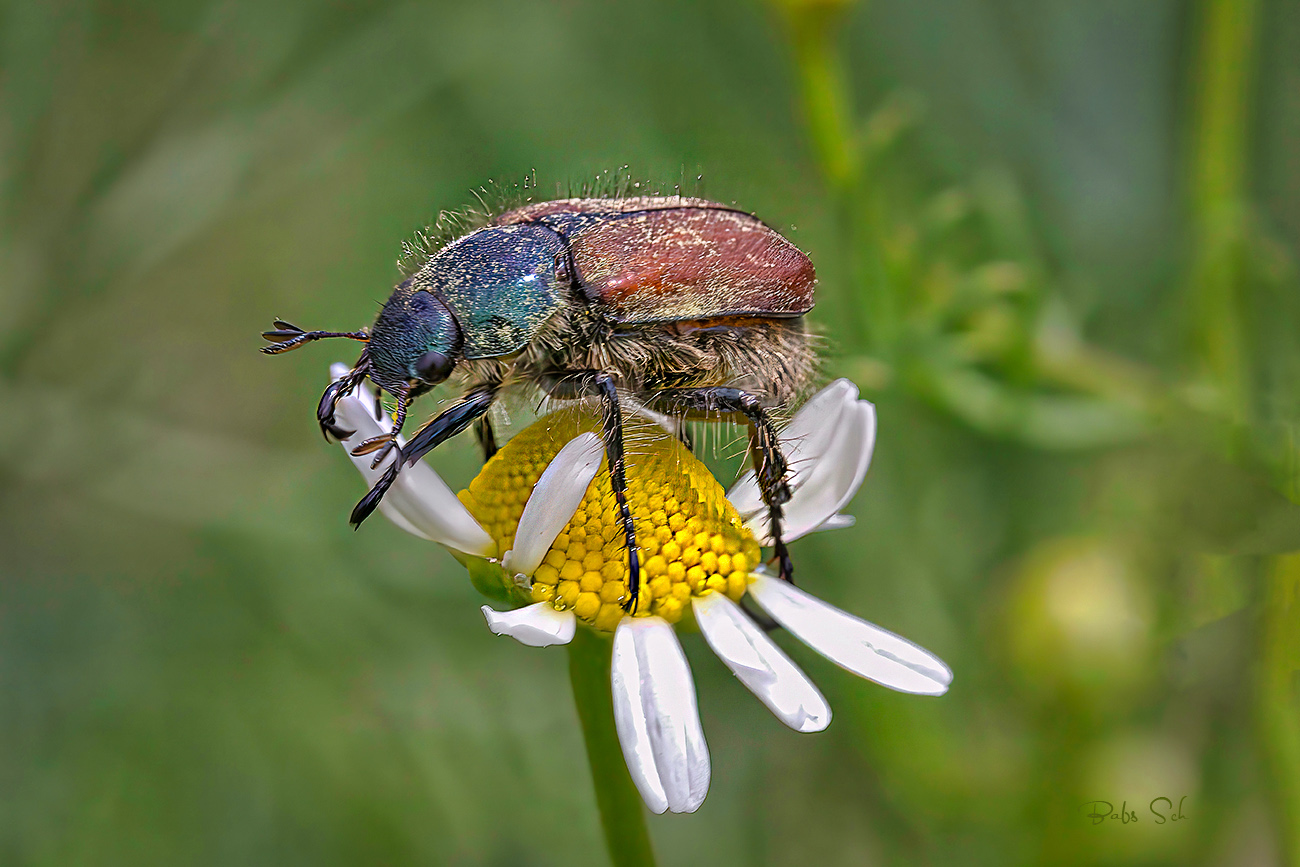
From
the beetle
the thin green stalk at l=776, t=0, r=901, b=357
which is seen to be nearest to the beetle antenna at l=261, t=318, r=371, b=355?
the beetle

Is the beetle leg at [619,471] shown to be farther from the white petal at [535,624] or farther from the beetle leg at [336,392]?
the beetle leg at [336,392]

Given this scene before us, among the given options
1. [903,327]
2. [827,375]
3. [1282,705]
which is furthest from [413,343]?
[1282,705]

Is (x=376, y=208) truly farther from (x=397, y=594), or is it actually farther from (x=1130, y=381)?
(x=1130, y=381)

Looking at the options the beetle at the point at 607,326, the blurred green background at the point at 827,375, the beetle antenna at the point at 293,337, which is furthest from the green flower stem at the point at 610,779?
the blurred green background at the point at 827,375

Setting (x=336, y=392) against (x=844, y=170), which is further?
(x=844, y=170)

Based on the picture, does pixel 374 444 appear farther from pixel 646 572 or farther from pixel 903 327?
pixel 903 327
